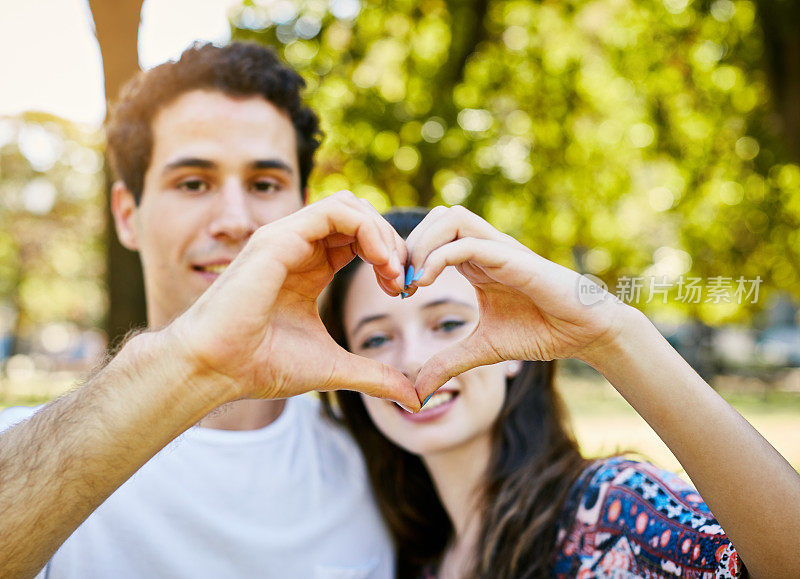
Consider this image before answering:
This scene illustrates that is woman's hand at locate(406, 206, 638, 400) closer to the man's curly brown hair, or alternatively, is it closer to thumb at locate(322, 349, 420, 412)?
thumb at locate(322, 349, 420, 412)

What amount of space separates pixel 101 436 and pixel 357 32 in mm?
7356

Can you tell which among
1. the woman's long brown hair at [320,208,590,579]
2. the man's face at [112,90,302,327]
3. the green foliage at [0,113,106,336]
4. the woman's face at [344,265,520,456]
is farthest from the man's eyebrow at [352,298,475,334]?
the green foliage at [0,113,106,336]

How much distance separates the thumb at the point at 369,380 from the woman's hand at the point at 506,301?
5 centimetres

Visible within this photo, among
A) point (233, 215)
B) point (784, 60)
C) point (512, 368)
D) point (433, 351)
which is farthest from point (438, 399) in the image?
point (784, 60)

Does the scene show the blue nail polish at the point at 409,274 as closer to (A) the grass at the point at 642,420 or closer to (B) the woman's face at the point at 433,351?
(B) the woman's face at the point at 433,351

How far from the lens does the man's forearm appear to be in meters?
1.47

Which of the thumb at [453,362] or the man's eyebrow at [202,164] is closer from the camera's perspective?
the thumb at [453,362]

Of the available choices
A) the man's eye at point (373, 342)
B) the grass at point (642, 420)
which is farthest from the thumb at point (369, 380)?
the grass at point (642, 420)

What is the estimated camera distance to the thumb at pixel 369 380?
1693 mm

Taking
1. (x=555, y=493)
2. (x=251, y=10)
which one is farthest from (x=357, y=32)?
(x=555, y=493)

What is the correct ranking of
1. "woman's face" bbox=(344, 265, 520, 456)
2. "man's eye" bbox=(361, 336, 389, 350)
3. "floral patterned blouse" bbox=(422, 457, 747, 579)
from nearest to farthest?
"floral patterned blouse" bbox=(422, 457, 747, 579) → "woman's face" bbox=(344, 265, 520, 456) → "man's eye" bbox=(361, 336, 389, 350)

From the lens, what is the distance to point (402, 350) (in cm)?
260

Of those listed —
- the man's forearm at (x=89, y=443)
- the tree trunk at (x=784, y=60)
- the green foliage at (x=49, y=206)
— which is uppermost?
the green foliage at (x=49, y=206)

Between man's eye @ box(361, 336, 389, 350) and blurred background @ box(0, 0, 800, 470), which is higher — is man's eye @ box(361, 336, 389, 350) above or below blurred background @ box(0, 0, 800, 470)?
below
